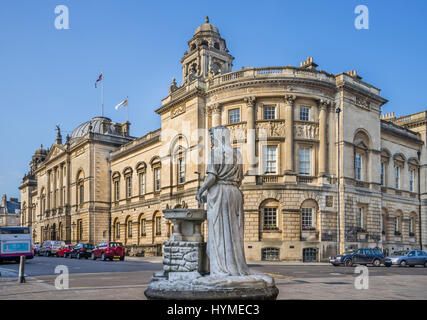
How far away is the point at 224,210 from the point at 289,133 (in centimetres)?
2525

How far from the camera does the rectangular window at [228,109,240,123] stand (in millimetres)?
34781

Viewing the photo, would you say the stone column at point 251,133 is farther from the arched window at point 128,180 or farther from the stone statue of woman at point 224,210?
the stone statue of woman at point 224,210

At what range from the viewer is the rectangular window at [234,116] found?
114 ft

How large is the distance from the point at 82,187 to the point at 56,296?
48827 millimetres

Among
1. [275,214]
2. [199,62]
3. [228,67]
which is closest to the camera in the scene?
[275,214]

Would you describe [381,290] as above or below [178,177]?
below

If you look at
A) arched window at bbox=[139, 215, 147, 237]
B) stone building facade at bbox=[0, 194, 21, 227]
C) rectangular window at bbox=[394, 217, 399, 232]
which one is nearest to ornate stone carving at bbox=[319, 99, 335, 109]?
rectangular window at bbox=[394, 217, 399, 232]

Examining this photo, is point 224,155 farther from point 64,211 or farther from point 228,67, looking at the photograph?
point 64,211

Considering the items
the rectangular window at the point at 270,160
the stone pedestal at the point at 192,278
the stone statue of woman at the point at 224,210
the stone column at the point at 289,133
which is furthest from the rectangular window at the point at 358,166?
the stone pedestal at the point at 192,278

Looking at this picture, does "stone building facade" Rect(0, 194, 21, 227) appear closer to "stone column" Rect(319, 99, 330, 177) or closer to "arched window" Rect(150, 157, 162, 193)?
"arched window" Rect(150, 157, 162, 193)

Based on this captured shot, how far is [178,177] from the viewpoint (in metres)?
39.6

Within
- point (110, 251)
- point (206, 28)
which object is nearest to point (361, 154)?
point (110, 251)

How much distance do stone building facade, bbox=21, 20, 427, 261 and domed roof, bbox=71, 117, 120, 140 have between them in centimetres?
2009
